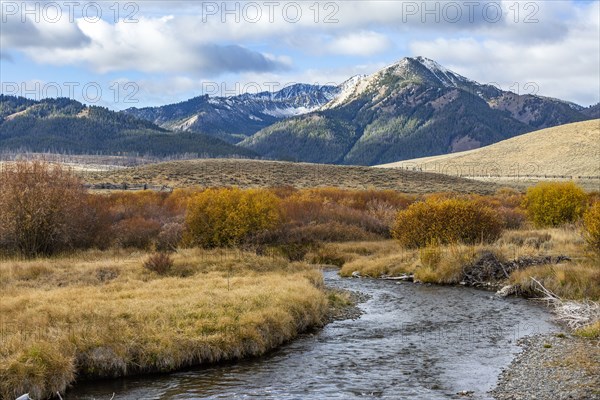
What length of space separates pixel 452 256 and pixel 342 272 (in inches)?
296

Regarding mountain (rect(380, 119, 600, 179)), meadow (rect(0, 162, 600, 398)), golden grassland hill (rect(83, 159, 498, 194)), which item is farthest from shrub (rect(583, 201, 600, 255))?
mountain (rect(380, 119, 600, 179))

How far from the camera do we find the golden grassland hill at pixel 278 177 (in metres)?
105

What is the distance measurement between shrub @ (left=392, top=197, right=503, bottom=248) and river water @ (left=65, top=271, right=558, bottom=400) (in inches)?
596

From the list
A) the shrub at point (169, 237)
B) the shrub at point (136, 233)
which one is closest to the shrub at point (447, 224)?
the shrub at point (169, 237)

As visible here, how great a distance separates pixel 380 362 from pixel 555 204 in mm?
42196

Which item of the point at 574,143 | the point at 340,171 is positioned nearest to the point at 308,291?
the point at 340,171

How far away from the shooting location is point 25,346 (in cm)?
1762

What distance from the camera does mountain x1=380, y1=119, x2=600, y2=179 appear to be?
140 metres

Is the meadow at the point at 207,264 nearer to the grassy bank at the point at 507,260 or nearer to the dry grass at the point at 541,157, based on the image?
the grassy bank at the point at 507,260

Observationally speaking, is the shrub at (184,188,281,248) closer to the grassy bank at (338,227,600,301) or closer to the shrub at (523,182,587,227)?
the grassy bank at (338,227,600,301)

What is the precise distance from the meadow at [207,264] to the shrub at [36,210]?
93 millimetres

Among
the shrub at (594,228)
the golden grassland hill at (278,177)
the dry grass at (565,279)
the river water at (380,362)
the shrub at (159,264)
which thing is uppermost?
the golden grassland hill at (278,177)

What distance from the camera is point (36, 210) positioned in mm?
39781

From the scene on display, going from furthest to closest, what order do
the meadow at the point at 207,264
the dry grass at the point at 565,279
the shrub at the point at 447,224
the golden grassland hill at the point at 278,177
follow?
1. the golden grassland hill at the point at 278,177
2. the shrub at the point at 447,224
3. the dry grass at the point at 565,279
4. the meadow at the point at 207,264
